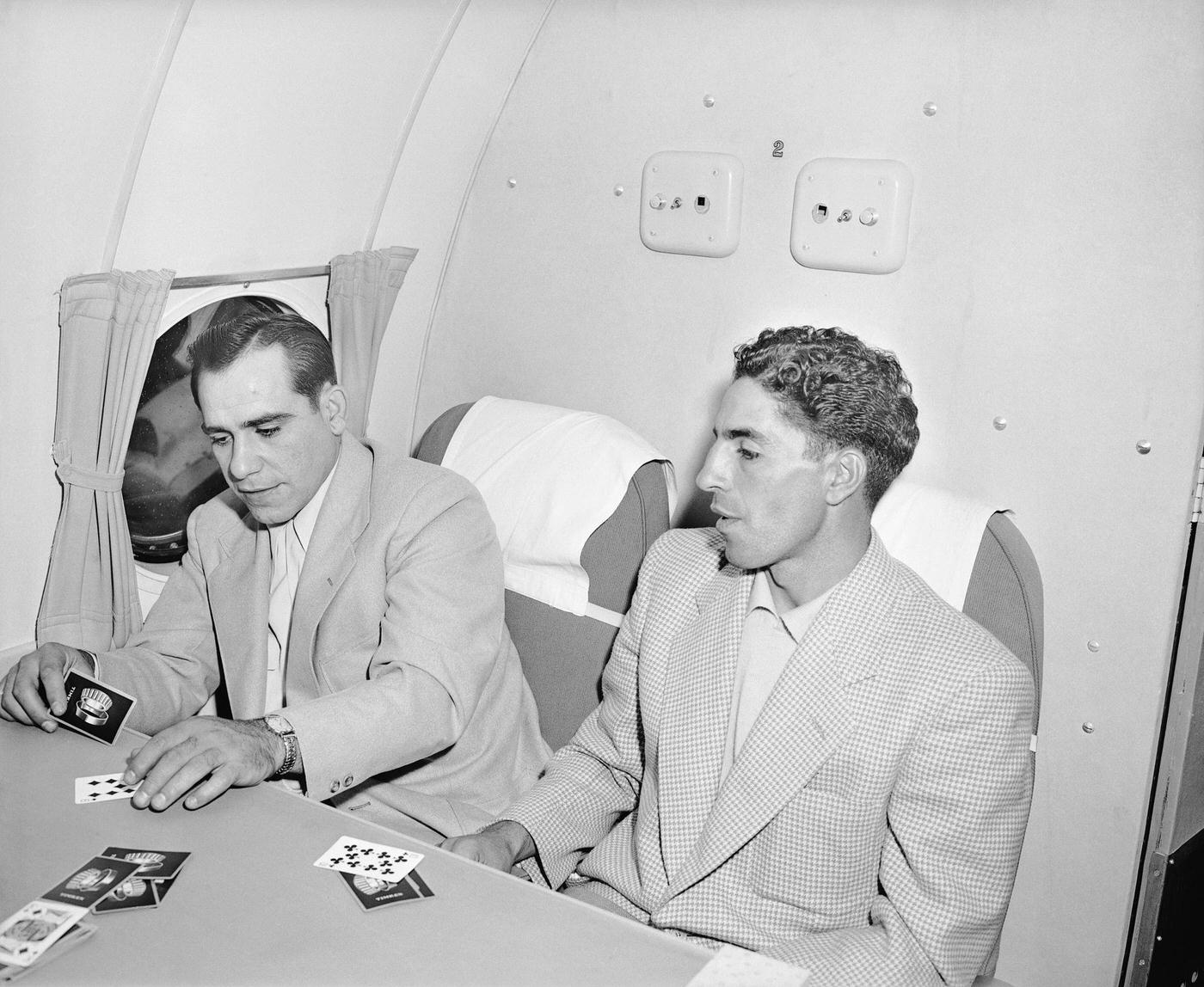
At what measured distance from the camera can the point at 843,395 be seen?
1.99 meters

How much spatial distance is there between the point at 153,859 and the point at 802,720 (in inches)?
39.7

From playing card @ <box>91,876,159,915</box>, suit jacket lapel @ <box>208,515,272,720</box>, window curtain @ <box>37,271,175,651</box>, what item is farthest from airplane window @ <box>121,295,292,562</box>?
playing card @ <box>91,876,159,915</box>

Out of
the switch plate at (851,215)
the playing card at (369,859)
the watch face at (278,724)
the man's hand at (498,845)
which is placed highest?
the switch plate at (851,215)

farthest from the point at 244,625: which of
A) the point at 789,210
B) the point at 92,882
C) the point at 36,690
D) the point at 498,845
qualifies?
the point at 789,210

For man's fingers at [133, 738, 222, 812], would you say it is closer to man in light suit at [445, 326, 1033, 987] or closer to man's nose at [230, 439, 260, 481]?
man in light suit at [445, 326, 1033, 987]

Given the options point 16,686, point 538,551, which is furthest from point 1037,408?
point 16,686

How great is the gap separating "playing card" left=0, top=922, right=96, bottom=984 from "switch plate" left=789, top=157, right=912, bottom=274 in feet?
6.42

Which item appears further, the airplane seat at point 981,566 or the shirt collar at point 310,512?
the shirt collar at point 310,512

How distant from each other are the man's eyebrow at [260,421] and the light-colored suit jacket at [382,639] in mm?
162

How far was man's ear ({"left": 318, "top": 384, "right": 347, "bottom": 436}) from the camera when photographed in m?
2.42

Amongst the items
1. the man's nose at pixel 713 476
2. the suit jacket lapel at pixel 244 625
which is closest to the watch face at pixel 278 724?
the suit jacket lapel at pixel 244 625

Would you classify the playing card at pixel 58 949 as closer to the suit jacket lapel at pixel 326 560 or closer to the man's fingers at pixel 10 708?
the man's fingers at pixel 10 708

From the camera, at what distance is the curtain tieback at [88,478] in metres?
2.50

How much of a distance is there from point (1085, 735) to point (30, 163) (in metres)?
2.41
